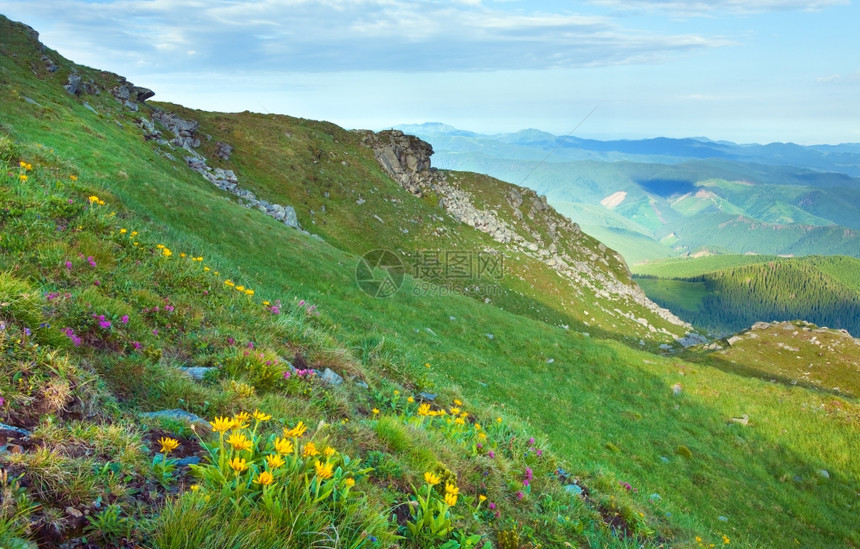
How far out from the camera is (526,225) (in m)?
99.6

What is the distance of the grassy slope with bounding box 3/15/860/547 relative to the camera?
14070mm

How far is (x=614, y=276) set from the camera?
107188 millimetres

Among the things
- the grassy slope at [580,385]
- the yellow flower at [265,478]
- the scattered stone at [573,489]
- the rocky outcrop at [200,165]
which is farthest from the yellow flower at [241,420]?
the rocky outcrop at [200,165]

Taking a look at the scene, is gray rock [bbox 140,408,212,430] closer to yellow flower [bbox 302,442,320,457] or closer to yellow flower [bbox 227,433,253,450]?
yellow flower [bbox 227,433,253,450]

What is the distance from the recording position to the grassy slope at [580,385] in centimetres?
1407

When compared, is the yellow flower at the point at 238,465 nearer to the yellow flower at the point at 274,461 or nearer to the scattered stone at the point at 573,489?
the yellow flower at the point at 274,461

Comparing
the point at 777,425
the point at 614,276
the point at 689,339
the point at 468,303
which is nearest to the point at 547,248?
the point at 614,276

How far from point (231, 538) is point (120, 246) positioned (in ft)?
24.3

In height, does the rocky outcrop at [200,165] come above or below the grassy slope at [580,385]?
above

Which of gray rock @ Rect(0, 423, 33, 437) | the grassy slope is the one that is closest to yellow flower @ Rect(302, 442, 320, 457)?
gray rock @ Rect(0, 423, 33, 437)

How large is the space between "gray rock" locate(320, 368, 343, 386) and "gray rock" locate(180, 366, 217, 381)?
5.79ft

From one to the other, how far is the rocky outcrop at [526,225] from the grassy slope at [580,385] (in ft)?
176

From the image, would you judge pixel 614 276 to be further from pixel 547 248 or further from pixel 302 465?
pixel 302 465

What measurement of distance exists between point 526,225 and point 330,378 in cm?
9682
